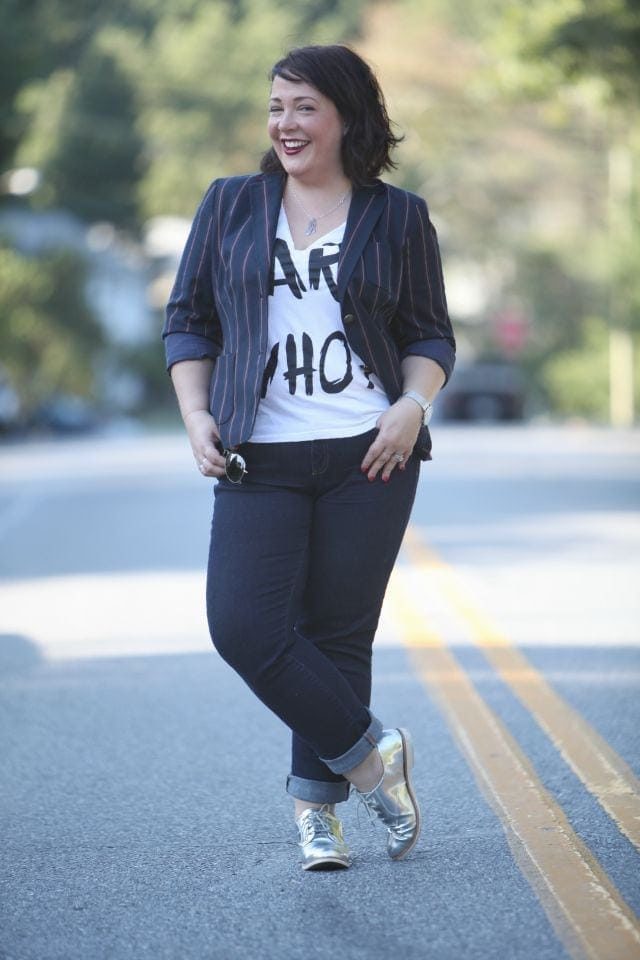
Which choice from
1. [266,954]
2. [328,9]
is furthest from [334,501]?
[328,9]

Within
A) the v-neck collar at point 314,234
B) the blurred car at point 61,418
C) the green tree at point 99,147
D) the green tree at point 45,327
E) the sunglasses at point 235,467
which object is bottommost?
the blurred car at point 61,418

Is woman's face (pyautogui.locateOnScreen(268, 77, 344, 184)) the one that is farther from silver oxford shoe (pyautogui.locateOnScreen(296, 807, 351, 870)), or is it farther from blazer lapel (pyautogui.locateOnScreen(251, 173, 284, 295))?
silver oxford shoe (pyautogui.locateOnScreen(296, 807, 351, 870))

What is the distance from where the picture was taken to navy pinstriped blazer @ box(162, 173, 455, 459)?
14.2 ft

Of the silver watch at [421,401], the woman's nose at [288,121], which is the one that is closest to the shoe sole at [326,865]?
the silver watch at [421,401]

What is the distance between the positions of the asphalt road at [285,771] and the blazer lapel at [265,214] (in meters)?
1.38

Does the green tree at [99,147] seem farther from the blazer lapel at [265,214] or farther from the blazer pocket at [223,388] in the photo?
the blazer pocket at [223,388]

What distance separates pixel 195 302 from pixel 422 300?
0.52 meters

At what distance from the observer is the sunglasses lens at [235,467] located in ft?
14.0

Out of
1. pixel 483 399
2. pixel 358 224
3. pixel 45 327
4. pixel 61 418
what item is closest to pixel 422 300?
pixel 358 224

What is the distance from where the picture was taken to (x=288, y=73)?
14.4ft

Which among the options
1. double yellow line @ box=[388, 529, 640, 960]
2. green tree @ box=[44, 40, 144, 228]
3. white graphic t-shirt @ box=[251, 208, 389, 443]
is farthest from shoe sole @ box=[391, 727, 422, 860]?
green tree @ box=[44, 40, 144, 228]

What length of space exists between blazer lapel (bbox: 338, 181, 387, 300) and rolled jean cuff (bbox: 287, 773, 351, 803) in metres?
1.15

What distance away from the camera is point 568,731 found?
6387mm

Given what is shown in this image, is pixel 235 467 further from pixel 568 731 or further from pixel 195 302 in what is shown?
pixel 568 731
